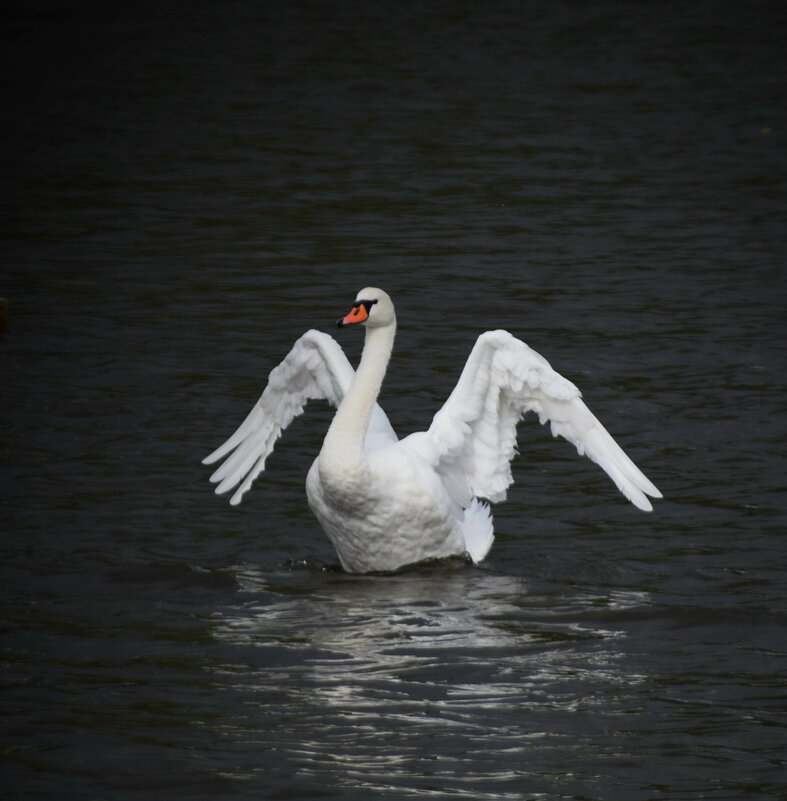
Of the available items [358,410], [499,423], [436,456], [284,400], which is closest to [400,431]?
→ [284,400]

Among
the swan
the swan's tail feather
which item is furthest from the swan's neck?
the swan's tail feather

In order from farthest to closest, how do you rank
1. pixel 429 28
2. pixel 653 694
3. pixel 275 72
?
1. pixel 429 28
2. pixel 275 72
3. pixel 653 694

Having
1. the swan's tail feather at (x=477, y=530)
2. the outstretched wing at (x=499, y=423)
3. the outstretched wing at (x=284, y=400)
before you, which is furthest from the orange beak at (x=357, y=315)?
the swan's tail feather at (x=477, y=530)

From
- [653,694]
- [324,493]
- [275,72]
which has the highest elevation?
[275,72]

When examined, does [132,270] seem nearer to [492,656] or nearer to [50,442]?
[50,442]

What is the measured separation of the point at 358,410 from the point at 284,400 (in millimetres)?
1458

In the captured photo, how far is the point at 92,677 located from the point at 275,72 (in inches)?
906

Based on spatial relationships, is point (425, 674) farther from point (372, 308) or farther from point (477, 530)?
point (372, 308)

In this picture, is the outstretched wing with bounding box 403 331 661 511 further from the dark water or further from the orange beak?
the orange beak

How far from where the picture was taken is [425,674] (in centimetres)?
799

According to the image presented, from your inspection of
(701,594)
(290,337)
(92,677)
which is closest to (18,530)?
(92,677)

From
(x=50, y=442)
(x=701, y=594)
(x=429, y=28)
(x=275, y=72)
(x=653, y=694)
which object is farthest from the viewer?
(x=429, y=28)

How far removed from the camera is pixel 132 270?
1670 centimetres

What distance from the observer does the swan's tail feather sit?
32.2ft
